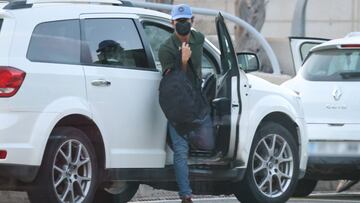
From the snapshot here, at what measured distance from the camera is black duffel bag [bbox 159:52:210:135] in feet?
26.6

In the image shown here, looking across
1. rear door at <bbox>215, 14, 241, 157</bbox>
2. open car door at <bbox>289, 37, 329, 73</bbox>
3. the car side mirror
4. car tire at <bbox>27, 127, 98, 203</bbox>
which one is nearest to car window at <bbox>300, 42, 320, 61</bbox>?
open car door at <bbox>289, 37, 329, 73</bbox>

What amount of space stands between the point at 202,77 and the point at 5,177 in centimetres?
237

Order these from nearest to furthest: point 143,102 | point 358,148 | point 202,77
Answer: point 143,102 < point 202,77 < point 358,148

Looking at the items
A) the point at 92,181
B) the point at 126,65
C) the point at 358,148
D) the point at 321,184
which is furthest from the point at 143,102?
the point at 321,184

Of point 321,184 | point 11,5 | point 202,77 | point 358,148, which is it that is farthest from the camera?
point 321,184

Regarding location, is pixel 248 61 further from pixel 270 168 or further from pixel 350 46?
pixel 350 46

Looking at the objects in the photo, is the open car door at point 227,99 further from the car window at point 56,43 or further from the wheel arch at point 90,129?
the car window at point 56,43

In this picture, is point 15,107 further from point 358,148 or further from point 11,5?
point 358,148

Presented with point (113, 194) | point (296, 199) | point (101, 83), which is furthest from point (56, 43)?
point (296, 199)

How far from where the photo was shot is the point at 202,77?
29.1 ft

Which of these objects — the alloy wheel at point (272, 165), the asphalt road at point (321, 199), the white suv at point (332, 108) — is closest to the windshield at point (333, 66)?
the white suv at point (332, 108)

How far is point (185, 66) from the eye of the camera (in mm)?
8312

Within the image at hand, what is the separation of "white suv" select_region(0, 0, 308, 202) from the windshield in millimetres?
1384

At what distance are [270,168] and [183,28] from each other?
5.63ft
